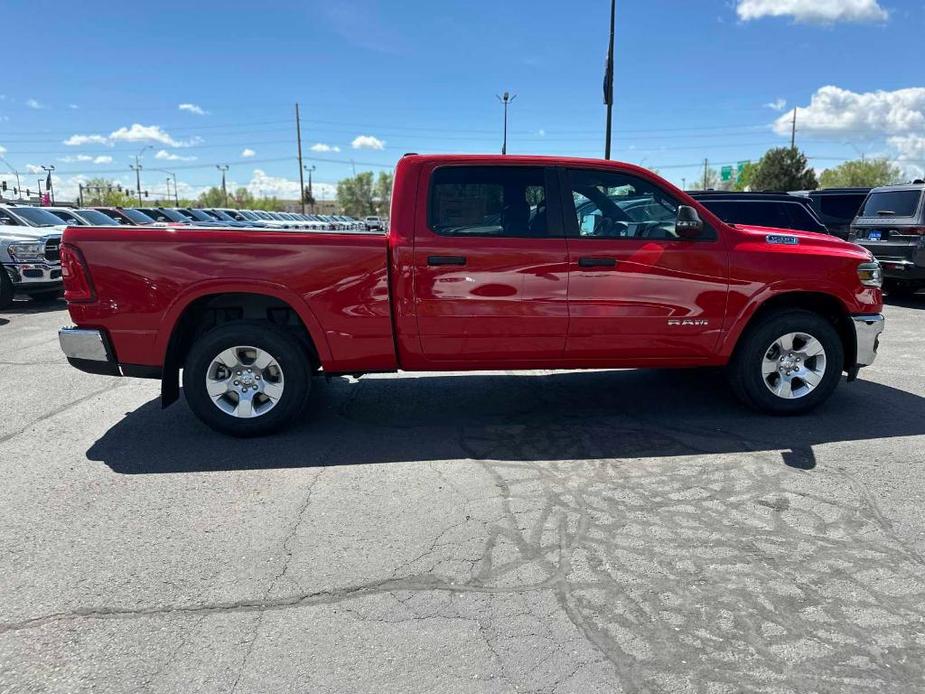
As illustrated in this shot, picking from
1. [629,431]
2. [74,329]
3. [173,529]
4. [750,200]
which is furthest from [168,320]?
[750,200]

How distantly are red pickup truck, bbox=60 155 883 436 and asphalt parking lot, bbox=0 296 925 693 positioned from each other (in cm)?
56

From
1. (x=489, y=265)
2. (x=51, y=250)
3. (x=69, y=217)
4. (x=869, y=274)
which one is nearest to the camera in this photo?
(x=489, y=265)

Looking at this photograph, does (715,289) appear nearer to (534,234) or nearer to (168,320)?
(534,234)

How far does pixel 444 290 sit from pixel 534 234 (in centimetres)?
78

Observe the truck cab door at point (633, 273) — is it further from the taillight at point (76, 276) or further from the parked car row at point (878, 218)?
the parked car row at point (878, 218)

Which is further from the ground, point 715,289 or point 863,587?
point 715,289

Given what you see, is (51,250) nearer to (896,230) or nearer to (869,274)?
(869,274)

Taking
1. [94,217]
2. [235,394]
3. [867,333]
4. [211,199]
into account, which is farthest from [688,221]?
[211,199]

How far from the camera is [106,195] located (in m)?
109

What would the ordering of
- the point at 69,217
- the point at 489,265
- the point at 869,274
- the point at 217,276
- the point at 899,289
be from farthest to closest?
the point at 69,217
the point at 899,289
the point at 869,274
the point at 489,265
the point at 217,276

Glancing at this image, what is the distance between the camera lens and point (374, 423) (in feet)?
16.8

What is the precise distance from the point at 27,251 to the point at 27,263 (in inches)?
8.1

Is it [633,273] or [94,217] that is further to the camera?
[94,217]

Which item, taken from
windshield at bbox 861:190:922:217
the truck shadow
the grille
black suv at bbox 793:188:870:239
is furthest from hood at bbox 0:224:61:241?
black suv at bbox 793:188:870:239
